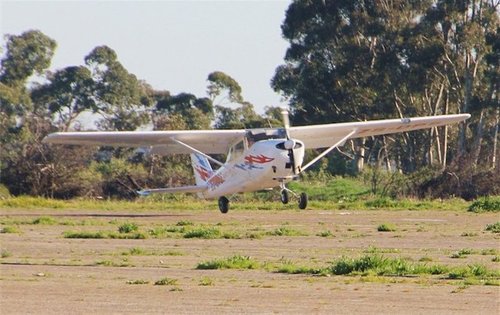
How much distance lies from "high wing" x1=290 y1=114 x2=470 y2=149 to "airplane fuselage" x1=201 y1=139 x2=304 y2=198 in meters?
3.25

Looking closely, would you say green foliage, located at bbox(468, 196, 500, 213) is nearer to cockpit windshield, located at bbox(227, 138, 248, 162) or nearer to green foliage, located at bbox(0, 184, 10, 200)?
cockpit windshield, located at bbox(227, 138, 248, 162)

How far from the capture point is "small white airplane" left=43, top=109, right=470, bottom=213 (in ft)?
108

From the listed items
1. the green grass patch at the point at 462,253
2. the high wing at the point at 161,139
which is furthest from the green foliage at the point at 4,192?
the green grass patch at the point at 462,253

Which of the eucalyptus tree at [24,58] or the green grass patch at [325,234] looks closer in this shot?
the green grass patch at [325,234]

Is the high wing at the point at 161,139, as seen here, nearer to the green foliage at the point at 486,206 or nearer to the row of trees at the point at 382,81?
the green foliage at the point at 486,206

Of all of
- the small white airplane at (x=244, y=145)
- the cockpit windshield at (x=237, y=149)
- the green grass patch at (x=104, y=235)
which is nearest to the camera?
the green grass patch at (x=104, y=235)

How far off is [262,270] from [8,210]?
2262 centimetres

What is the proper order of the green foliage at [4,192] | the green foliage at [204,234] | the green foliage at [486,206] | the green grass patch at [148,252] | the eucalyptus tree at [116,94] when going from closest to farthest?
the green grass patch at [148,252] → the green foliage at [204,234] → the green foliage at [486,206] → the green foliage at [4,192] → the eucalyptus tree at [116,94]

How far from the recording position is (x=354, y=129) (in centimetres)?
Result: 3925

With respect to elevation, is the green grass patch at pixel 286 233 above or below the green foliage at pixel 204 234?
below

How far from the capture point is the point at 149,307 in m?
12.5

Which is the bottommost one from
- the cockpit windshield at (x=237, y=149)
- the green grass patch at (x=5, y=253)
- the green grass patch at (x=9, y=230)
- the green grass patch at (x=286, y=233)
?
the green grass patch at (x=286, y=233)

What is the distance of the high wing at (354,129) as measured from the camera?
38781 mm

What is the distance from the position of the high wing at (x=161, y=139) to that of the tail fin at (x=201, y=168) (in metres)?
0.37
